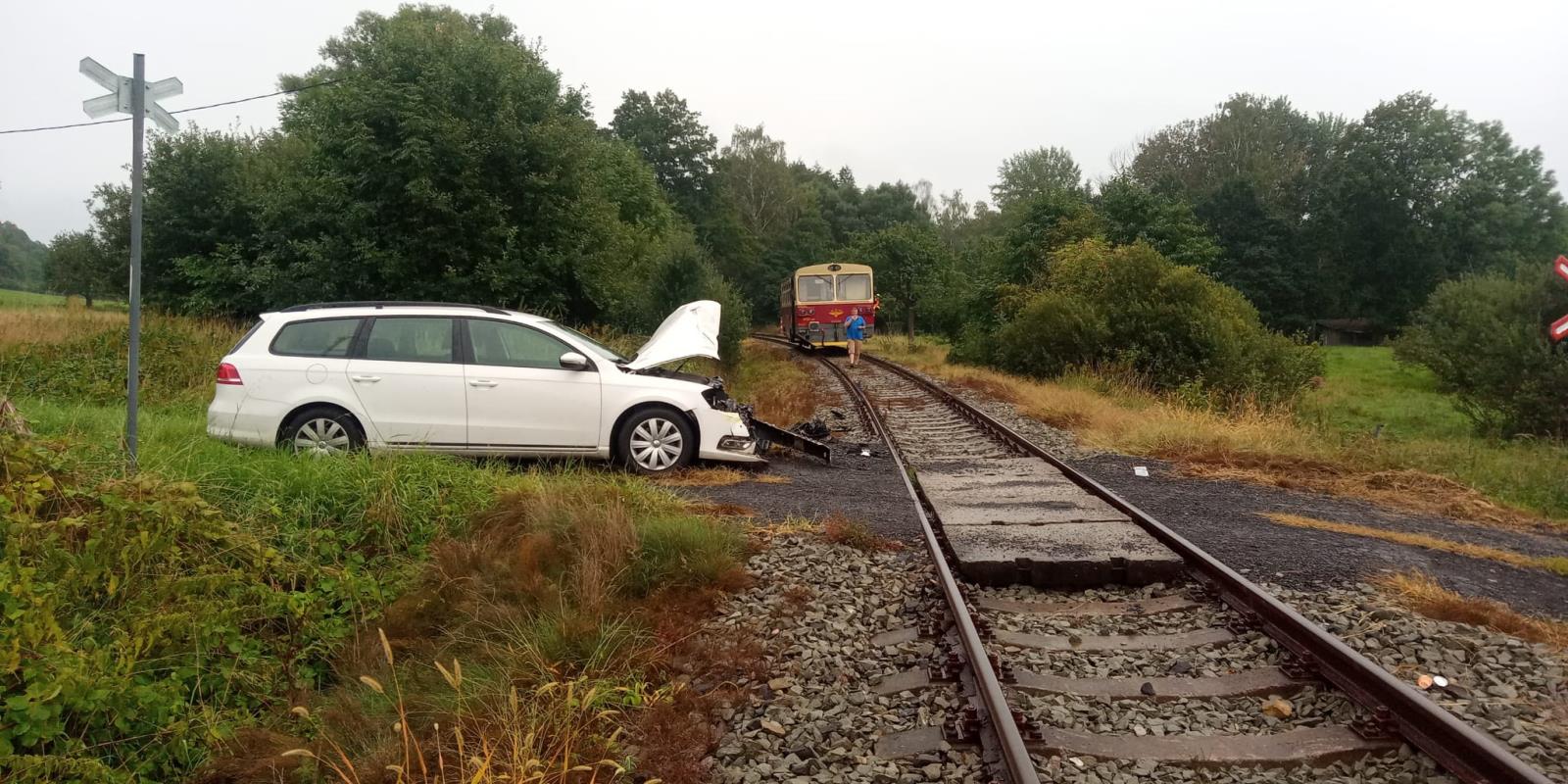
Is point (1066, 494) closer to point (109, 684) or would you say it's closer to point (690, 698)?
point (690, 698)

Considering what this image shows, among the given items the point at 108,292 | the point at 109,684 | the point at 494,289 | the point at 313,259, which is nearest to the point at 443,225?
the point at 494,289

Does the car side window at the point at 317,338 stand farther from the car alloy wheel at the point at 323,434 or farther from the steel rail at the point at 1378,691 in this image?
the steel rail at the point at 1378,691

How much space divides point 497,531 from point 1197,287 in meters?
18.6

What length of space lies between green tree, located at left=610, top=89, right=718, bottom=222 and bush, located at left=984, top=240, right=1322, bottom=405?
49377 millimetres

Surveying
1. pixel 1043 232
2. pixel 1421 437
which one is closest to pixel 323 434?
pixel 1421 437

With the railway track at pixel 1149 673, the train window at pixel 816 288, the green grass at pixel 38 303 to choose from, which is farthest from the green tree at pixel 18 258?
the railway track at pixel 1149 673

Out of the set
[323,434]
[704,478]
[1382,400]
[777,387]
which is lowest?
[704,478]

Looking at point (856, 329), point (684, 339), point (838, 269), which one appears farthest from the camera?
point (838, 269)

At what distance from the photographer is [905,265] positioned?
1829 inches

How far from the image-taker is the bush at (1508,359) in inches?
797

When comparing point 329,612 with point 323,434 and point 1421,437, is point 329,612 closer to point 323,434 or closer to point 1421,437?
point 323,434

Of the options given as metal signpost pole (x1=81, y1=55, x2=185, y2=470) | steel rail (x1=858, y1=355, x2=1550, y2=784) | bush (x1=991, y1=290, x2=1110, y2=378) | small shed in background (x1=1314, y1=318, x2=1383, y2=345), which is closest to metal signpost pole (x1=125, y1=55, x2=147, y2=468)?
metal signpost pole (x1=81, y1=55, x2=185, y2=470)

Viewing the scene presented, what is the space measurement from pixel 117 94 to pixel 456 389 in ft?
10.7

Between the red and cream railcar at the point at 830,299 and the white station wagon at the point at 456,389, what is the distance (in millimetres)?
20778
